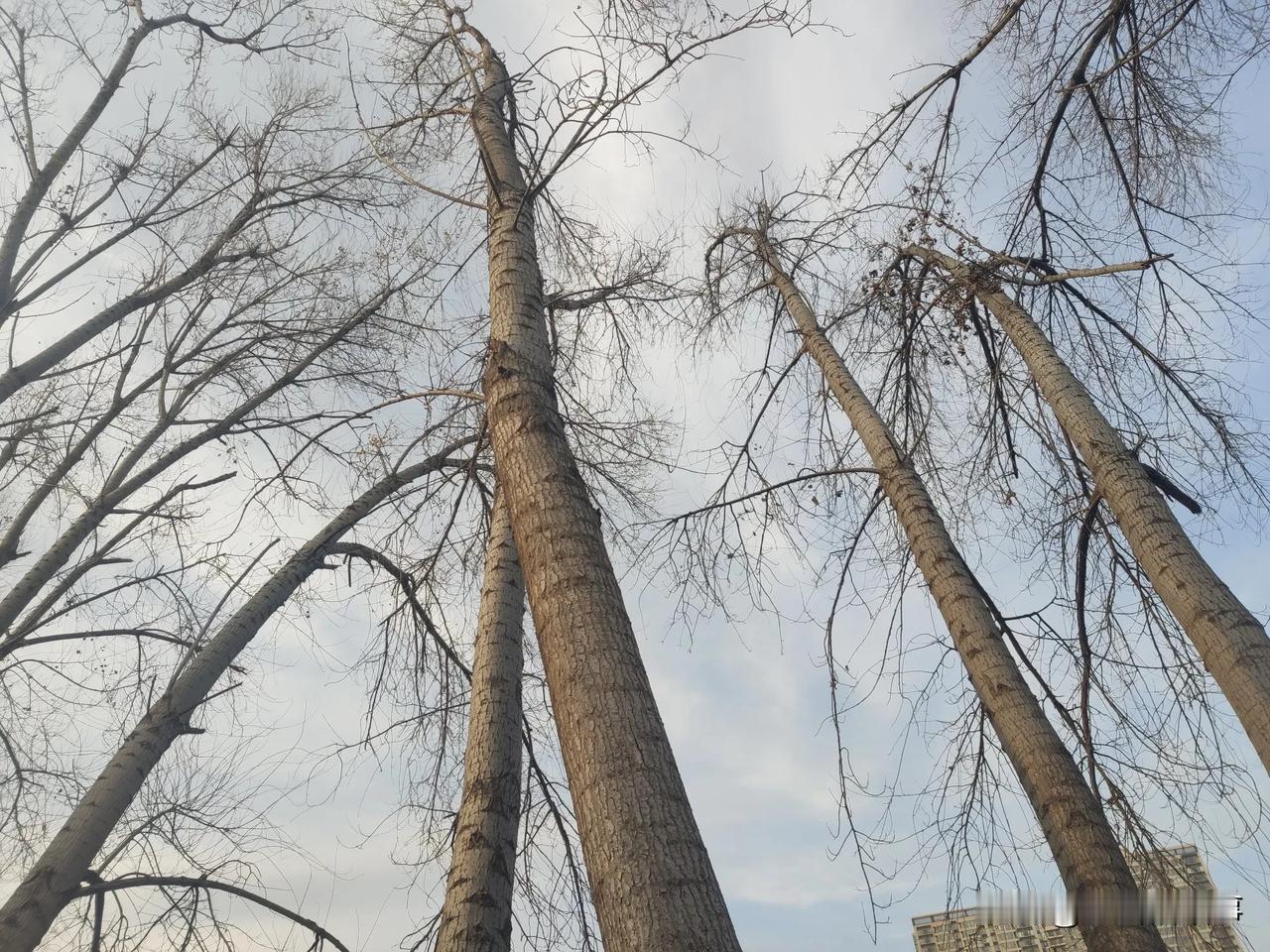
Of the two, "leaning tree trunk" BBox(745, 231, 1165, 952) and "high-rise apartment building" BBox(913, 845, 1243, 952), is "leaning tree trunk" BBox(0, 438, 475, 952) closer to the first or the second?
"leaning tree trunk" BBox(745, 231, 1165, 952)

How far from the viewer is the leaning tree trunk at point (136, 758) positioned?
3133 mm

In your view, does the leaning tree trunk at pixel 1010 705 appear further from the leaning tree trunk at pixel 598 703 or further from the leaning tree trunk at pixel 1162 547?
the leaning tree trunk at pixel 598 703

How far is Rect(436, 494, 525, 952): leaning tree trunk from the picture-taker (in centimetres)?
224

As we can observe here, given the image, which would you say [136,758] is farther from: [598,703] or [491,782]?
[598,703]

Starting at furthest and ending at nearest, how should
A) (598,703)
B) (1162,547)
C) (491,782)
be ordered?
1. (1162,547)
2. (491,782)
3. (598,703)

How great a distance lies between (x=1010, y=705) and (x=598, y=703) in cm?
236

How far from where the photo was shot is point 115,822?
3.45 m

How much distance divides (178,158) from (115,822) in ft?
17.1

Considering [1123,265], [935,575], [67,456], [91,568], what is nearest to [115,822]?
[91,568]

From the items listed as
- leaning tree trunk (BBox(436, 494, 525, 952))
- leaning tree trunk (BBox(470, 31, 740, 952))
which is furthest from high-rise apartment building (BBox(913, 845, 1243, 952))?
leaning tree trunk (BBox(470, 31, 740, 952))

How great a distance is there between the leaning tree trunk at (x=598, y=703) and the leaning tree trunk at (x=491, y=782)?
0.38 meters

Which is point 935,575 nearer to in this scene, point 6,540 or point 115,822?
point 115,822

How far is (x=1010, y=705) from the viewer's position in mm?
3066

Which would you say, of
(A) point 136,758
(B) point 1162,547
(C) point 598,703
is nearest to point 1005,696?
(B) point 1162,547
